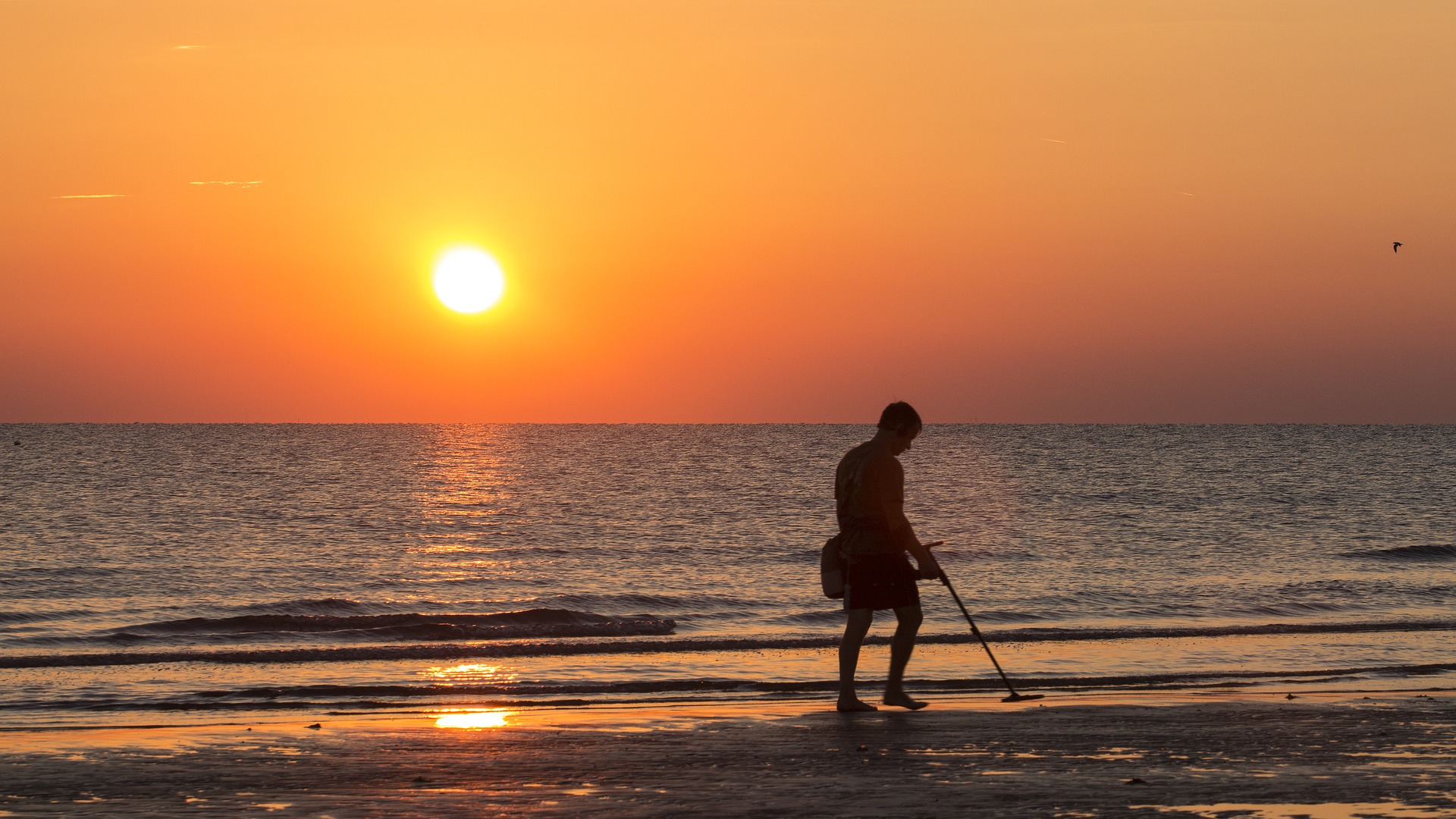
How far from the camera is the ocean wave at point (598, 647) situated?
1470 cm

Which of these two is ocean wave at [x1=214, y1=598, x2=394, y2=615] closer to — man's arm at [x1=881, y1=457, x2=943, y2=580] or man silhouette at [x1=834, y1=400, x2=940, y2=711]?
man silhouette at [x1=834, y1=400, x2=940, y2=711]

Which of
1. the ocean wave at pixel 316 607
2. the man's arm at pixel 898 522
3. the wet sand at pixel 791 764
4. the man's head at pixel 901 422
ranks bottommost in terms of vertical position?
the wet sand at pixel 791 764

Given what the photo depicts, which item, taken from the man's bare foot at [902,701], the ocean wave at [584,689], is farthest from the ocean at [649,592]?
the man's bare foot at [902,701]

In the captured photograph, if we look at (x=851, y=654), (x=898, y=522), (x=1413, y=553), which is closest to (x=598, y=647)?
(x=851, y=654)

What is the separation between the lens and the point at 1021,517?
4053 cm

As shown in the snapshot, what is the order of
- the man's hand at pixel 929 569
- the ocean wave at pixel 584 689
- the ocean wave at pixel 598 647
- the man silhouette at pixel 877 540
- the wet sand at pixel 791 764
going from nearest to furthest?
1. the wet sand at pixel 791 764
2. the man's hand at pixel 929 569
3. the man silhouette at pixel 877 540
4. the ocean wave at pixel 584 689
5. the ocean wave at pixel 598 647

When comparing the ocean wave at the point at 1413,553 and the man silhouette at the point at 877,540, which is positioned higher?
the man silhouette at the point at 877,540

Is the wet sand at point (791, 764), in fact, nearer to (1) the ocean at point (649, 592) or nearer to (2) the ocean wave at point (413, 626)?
(1) the ocean at point (649, 592)

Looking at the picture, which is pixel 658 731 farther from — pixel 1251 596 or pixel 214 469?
pixel 214 469

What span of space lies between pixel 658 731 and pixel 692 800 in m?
2.24

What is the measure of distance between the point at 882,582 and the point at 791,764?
1.90 metres

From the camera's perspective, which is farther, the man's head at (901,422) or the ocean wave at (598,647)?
the ocean wave at (598,647)

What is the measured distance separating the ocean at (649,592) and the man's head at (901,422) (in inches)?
110

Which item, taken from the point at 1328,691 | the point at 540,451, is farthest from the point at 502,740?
the point at 540,451
